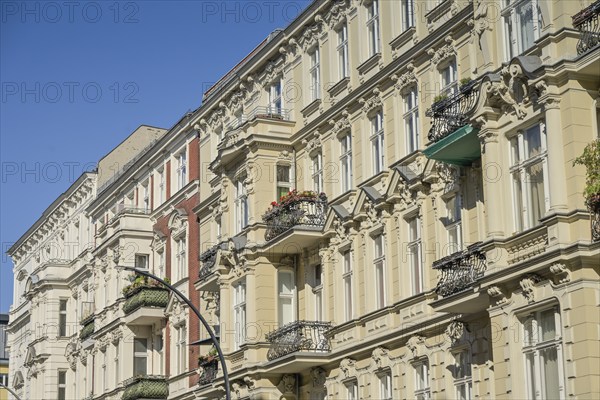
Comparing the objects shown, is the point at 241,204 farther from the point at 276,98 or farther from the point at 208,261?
the point at 276,98

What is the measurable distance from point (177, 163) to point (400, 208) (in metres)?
18.9

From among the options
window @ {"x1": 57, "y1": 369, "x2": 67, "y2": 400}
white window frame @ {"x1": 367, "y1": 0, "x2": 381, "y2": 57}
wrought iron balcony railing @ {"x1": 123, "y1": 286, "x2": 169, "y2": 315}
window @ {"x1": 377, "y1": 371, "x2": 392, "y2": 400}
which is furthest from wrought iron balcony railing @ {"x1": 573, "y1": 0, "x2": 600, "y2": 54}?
window @ {"x1": 57, "y1": 369, "x2": 67, "y2": 400}

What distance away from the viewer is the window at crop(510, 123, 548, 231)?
79.4 ft

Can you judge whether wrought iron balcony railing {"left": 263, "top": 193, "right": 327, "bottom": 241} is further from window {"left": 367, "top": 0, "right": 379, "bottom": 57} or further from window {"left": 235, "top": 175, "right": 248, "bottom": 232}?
window {"left": 367, "top": 0, "right": 379, "bottom": 57}

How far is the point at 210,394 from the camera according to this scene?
40344mm

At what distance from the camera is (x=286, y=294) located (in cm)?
3722

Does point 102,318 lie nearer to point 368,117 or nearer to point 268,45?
point 268,45

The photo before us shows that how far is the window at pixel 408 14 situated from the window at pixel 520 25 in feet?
16.8

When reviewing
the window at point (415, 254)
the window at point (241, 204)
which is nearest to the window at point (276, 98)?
the window at point (241, 204)

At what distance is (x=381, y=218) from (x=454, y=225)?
3.38 meters

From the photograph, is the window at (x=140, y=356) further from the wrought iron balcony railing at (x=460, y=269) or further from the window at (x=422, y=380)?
the wrought iron balcony railing at (x=460, y=269)

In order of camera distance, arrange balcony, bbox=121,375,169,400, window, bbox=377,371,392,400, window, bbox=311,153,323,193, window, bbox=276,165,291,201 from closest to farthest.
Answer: window, bbox=377,371,392,400 → window, bbox=311,153,323,193 → window, bbox=276,165,291,201 → balcony, bbox=121,375,169,400

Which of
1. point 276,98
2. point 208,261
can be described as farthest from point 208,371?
point 276,98

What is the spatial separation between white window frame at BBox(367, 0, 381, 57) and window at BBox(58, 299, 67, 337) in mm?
32583
